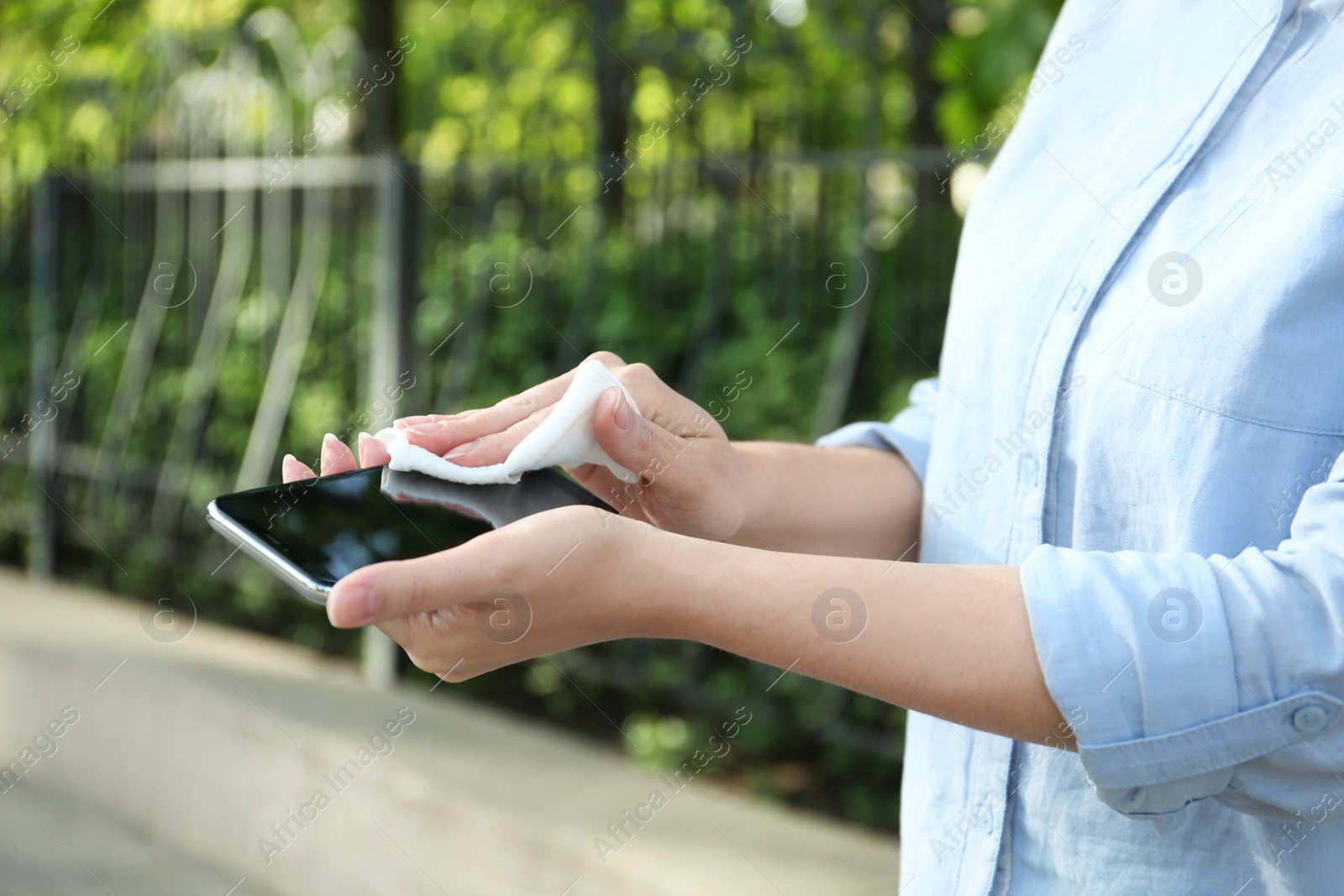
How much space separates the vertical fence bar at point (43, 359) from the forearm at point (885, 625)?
5.94 meters

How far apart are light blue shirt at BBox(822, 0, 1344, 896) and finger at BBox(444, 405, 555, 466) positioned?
0.46 m

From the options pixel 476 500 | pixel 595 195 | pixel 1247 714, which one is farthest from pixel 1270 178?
pixel 595 195

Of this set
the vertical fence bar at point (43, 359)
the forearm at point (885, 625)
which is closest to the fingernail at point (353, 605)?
the forearm at point (885, 625)

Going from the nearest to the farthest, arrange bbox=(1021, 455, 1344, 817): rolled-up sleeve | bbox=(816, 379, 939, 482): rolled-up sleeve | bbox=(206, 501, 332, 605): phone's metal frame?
1. bbox=(1021, 455, 1344, 817): rolled-up sleeve
2. bbox=(206, 501, 332, 605): phone's metal frame
3. bbox=(816, 379, 939, 482): rolled-up sleeve

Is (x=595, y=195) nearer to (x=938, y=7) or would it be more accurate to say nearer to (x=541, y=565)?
(x=938, y=7)

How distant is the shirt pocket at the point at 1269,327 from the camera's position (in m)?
0.96

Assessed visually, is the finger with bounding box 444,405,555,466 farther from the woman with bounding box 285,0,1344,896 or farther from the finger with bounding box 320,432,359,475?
the finger with bounding box 320,432,359,475

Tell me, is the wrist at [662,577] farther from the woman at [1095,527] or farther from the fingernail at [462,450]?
the fingernail at [462,450]

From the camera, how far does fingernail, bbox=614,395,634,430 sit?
1216 mm

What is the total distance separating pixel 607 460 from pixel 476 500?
5.9 inches

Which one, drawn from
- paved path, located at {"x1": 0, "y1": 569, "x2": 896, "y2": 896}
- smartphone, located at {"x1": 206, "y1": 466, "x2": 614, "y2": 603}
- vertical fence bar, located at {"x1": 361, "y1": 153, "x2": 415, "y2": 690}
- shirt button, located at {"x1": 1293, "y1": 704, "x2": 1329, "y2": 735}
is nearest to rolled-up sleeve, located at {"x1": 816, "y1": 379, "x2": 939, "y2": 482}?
smartphone, located at {"x1": 206, "y1": 466, "x2": 614, "y2": 603}

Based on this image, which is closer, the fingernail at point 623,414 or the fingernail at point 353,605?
the fingernail at point 353,605

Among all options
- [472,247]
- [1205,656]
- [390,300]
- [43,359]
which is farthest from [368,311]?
[1205,656]

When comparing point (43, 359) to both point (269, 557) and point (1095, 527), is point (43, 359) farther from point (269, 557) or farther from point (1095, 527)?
point (1095, 527)
